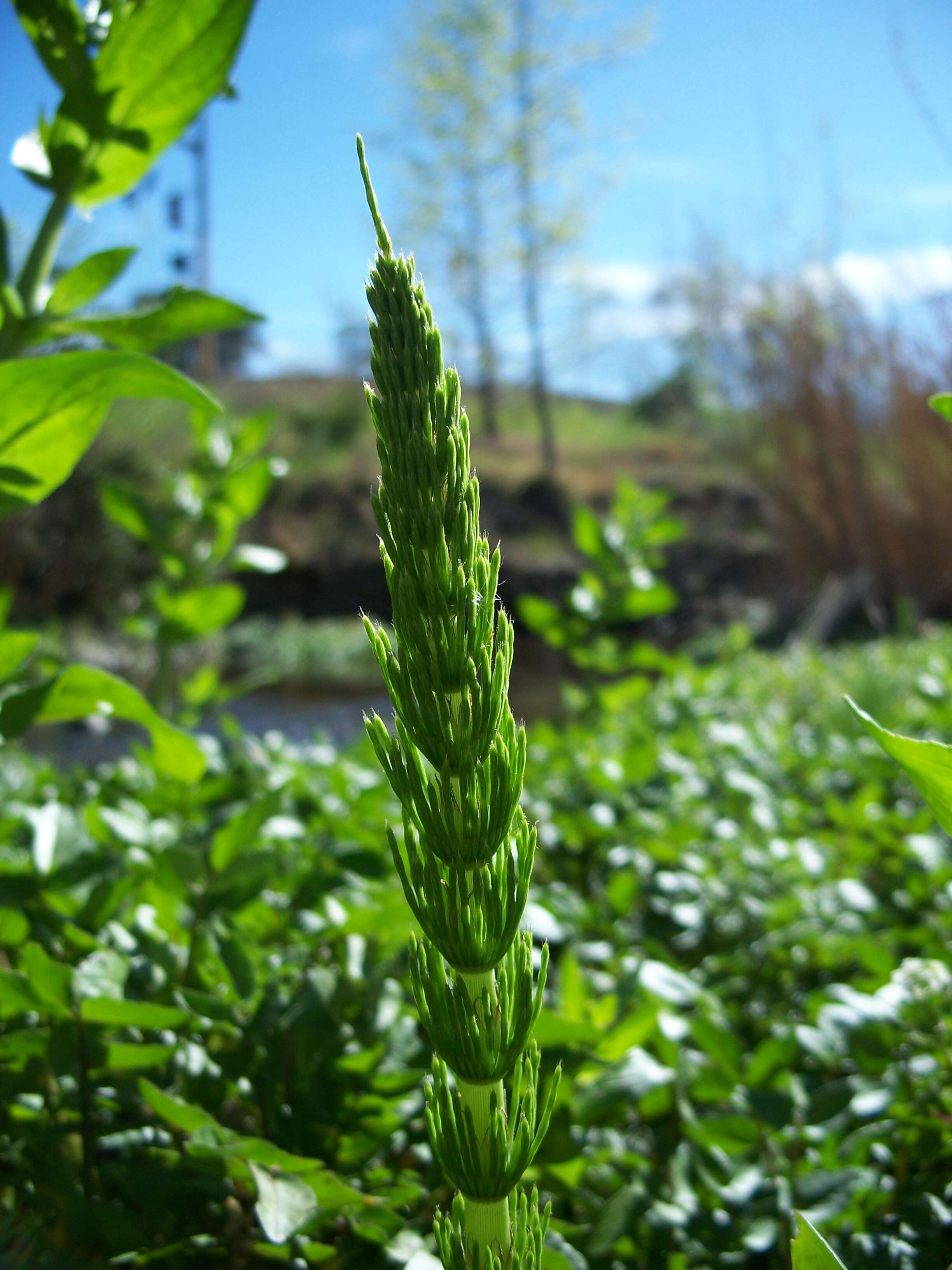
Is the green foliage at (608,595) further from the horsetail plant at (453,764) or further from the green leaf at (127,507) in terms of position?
the horsetail plant at (453,764)

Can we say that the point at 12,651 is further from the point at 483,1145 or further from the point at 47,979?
the point at 483,1145

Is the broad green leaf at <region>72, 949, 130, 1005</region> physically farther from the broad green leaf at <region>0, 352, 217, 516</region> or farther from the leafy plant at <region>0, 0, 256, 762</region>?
the broad green leaf at <region>0, 352, 217, 516</region>

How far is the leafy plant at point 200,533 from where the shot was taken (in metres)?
2.16

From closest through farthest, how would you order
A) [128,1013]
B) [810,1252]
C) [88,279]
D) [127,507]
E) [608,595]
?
1. [810,1252]
2. [128,1013]
3. [88,279]
4. [127,507]
5. [608,595]

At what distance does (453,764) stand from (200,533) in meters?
1.99

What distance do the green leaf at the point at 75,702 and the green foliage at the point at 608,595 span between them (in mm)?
1286

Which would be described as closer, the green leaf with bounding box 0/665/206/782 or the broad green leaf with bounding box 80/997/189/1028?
the broad green leaf with bounding box 80/997/189/1028

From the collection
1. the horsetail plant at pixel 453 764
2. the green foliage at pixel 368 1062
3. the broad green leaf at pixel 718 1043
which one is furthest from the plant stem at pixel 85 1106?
the broad green leaf at pixel 718 1043

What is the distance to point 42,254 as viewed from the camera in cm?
112

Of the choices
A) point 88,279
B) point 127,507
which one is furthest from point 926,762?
point 127,507

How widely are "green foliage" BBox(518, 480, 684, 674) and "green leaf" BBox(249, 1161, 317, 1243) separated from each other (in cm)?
157

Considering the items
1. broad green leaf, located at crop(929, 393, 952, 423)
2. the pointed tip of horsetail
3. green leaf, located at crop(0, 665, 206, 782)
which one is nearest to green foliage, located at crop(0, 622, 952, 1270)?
green leaf, located at crop(0, 665, 206, 782)

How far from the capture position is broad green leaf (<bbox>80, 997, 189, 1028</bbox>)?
73 cm

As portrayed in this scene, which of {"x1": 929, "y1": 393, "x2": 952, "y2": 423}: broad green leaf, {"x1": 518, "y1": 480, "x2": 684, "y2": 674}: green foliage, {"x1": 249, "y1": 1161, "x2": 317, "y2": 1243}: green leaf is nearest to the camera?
{"x1": 249, "y1": 1161, "x2": 317, "y2": 1243}: green leaf
